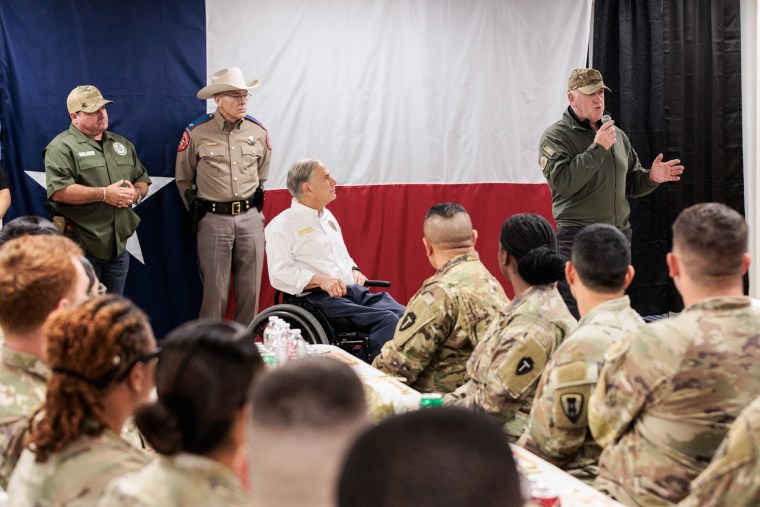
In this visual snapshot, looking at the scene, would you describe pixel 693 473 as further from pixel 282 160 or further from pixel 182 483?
pixel 282 160

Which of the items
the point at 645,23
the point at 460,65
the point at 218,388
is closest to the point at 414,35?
the point at 460,65

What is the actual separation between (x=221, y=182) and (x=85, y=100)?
861mm

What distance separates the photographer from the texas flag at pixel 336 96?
516 centimetres

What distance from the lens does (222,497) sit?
1340 mm

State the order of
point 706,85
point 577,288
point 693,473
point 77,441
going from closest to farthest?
point 77,441 → point 693,473 → point 577,288 → point 706,85

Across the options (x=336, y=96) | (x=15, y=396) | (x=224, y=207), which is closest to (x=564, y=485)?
(x=15, y=396)

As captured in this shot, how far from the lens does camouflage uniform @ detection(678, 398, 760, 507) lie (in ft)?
5.08

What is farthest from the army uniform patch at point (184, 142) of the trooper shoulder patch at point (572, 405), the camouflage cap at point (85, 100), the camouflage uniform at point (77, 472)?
the camouflage uniform at point (77, 472)

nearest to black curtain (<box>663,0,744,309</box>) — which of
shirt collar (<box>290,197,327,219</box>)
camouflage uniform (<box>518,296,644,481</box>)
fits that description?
shirt collar (<box>290,197,327,219</box>)

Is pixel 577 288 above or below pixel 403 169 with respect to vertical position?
below

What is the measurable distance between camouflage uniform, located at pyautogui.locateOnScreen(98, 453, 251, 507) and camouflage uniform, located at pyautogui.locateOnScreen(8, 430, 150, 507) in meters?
0.19

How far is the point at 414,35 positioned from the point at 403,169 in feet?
2.93

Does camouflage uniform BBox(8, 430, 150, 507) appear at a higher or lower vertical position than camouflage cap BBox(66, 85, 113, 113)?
lower

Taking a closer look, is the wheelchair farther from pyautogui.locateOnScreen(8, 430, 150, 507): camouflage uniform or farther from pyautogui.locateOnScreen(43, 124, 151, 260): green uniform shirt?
pyautogui.locateOnScreen(8, 430, 150, 507): camouflage uniform
